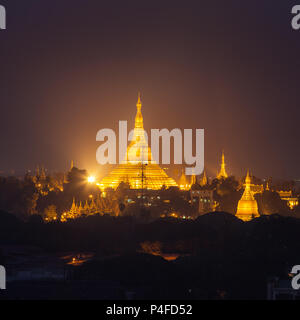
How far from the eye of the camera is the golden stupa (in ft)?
270

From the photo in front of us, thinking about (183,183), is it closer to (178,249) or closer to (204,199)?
(204,199)

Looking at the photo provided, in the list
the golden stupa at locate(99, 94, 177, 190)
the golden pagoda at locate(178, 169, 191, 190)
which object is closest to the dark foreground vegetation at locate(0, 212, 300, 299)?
the golden stupa at locate(99, 94, 177, 190)

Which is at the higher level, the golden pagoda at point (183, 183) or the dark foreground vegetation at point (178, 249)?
the golden pagoda at point (183, 183)

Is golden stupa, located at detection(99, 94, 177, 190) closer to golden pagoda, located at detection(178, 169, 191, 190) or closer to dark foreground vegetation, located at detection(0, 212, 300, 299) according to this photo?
golden pagoda, located at detection(178, 169, 191, 190)

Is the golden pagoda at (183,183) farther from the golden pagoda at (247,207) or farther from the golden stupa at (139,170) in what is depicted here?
the golden pagoda at (247,207)

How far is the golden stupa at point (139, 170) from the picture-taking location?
82312 mm

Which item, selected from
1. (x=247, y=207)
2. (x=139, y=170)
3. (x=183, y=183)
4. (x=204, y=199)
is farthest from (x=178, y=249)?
(x=183, y=183)

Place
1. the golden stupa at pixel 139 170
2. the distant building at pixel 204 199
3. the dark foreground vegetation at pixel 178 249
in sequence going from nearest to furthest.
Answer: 1. the dark foreground vegetation at pixel 178 249
2. the distant building at pixel 204 199
3. the golden stupa at pixel 139 170

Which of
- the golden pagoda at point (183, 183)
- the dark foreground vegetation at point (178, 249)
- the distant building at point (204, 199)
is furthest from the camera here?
the golden pagoda at point (183, 183)

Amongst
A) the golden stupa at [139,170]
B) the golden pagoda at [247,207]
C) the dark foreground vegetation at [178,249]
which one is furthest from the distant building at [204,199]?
the dark foreground vegetation at [178,249]

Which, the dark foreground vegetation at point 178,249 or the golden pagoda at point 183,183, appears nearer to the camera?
the dark foreground vegetation at point 178,249

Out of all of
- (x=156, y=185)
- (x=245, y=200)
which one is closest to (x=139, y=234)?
(x=245, y=200)

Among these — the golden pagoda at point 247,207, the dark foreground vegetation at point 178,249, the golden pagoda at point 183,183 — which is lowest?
the dark foreground vegetation at point 178,249

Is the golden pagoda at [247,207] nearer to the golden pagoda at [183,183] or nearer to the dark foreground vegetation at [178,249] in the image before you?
the dark foreground vegetation at [178,249]
